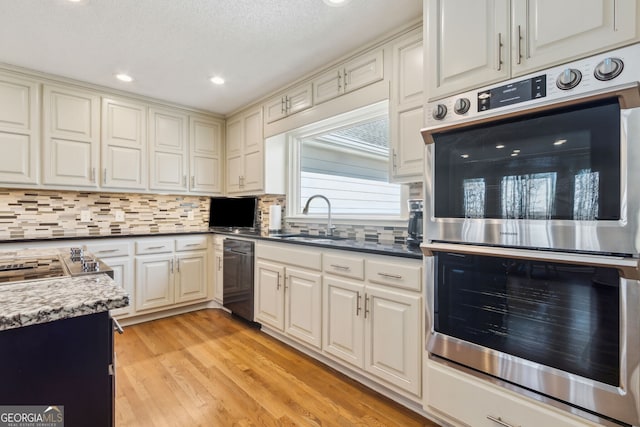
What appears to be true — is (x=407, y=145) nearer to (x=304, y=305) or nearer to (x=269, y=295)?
(x=304, y=305)

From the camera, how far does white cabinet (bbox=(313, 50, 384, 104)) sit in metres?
2.33

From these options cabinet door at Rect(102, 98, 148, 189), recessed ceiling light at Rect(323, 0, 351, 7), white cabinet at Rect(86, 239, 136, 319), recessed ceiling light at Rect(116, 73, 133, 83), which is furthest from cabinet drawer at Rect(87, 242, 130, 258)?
recessed ceiling light at Rect(323, 0, 351, 7)

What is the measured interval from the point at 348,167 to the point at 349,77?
91 centimetres

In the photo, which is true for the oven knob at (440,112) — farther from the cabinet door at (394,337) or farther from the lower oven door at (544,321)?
the cabinet door at (394,337)

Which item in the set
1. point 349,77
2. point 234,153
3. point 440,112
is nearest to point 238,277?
point 234,153

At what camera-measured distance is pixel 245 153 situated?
3.72 m

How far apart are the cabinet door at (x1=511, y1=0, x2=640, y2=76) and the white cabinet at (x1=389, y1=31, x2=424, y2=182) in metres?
0.76

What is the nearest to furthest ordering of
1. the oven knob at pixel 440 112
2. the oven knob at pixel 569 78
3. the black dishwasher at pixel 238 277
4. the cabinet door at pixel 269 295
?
1. the oven knob at pixel 569 78
2. the oven knob at pixel 440 112
3. the cabinet door at pixel 269 295
4. the black dishwasher at pixel 238 277

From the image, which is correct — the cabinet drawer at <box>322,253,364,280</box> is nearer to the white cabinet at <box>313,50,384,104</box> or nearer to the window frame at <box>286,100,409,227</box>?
the window frame at <box>286,100,409,227</box>

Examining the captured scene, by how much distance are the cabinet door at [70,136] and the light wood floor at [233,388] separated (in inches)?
62.6

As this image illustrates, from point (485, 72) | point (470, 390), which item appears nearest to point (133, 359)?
point (470, 390)

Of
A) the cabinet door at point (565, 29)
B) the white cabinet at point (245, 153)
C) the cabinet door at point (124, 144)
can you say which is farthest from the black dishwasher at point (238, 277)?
the cabinet door at point (565, 29)

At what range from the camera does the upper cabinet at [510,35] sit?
1.11 metres

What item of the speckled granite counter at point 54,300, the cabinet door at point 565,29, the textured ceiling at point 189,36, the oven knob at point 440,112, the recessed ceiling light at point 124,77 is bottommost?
the speckled granite counter at point 54,300
